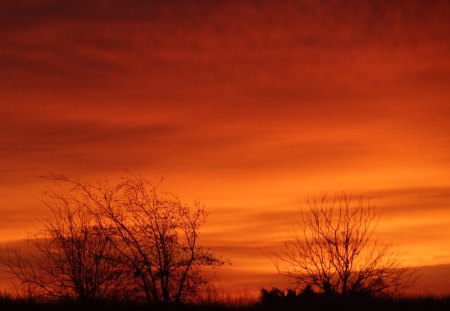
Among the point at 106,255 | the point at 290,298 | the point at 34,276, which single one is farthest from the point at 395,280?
the point at 34,276

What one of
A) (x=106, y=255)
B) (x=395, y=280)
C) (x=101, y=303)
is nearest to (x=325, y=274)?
(x=395, y=280)

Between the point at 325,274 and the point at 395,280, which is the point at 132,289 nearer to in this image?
the point at 325,274

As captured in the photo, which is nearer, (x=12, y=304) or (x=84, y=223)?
(x=12, y=304)

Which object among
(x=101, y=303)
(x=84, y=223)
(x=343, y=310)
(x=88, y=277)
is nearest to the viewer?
(x=343, y=310)

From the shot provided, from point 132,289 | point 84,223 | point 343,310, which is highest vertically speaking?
point 84,223

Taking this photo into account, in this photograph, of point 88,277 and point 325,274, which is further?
point 325,274

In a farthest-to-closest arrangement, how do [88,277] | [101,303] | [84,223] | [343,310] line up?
[84,223], [88,277], [101,303], [343,310]

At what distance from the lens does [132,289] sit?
30.3 meters

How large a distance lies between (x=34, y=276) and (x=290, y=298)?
1143 centimetres

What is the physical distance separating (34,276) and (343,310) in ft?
45.9

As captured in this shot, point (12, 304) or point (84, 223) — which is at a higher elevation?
point (84, 223)

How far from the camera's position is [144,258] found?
102ft

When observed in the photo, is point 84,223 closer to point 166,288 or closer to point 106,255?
point 106,255

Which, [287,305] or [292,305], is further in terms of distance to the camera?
[292,305]
